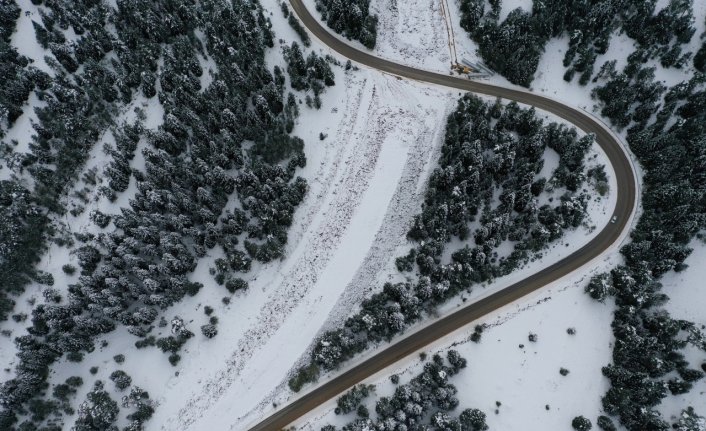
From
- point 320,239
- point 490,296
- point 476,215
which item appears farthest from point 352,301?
point 476,215

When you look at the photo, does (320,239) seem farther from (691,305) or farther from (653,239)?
(691,305)

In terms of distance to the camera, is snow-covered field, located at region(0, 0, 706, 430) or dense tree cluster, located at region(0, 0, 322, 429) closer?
snow-covered field, located at region(0, 0, 706, 430)

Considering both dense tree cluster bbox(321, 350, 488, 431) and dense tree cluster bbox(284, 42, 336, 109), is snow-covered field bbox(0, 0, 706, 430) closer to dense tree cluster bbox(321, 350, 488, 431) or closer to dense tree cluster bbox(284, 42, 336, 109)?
dense tree cluster bbox(284, 42, 336, 109)

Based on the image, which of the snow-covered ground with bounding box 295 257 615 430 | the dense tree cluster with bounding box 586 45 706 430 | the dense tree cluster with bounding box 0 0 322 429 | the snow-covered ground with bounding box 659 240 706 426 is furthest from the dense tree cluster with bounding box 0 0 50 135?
the snow-covered ground with bounding box 659 240 706 426

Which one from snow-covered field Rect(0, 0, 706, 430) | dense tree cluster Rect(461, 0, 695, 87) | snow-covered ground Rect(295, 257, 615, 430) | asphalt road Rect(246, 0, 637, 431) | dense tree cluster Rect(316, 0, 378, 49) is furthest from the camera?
dense tree cluster Rect(316, 0, 378, 49)

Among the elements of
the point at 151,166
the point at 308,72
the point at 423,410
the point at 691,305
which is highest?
the point at 308,72

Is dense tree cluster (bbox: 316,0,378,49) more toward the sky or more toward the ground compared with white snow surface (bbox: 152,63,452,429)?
more toward the sky

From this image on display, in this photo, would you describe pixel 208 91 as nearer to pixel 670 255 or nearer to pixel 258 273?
pixel 258 273
